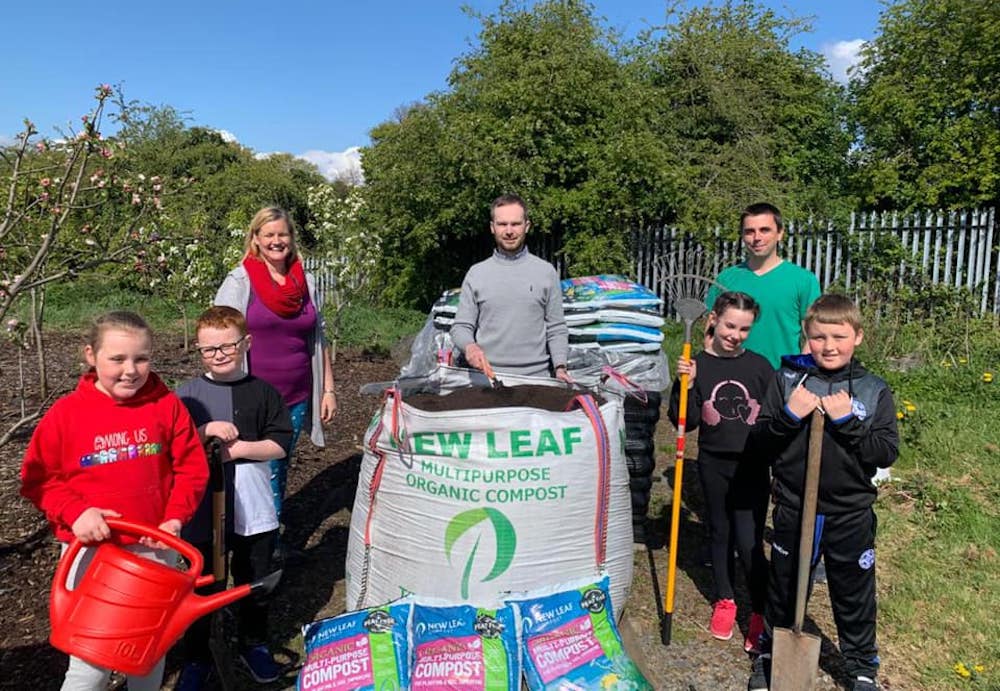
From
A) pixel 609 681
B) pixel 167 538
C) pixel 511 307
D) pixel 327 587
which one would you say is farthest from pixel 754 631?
pixel 167 538

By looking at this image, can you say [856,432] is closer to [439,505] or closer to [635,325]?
[439,505]

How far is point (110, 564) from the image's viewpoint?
1676 millimetres

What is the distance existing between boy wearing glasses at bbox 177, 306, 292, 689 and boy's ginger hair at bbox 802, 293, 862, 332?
6.03ft

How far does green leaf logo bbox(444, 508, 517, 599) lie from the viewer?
2.38 metres

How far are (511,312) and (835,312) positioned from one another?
1.32 metres

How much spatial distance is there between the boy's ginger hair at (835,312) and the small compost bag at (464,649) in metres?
1.43

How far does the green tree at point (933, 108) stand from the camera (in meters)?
8.77

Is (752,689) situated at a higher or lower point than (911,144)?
lower

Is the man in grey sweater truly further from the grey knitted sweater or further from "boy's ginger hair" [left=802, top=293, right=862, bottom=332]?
"boy's ginger hair" [left=802, top=293, right=862, bottom=332]

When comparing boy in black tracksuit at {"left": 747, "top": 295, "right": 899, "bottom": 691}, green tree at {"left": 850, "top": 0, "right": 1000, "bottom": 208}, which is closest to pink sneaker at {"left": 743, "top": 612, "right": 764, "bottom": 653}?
boy in black tracksuit at {"left": 747, "top": 295, "right": 899, "bottom": 691}

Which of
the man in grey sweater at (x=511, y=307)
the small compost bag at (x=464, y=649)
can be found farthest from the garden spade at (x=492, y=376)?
the small compost bag at (x=464, y=649)

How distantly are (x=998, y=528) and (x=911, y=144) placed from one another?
783 cm

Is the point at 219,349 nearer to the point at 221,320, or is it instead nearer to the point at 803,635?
the point at 221,320

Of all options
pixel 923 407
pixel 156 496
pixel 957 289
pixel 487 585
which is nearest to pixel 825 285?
pixel 957 289
